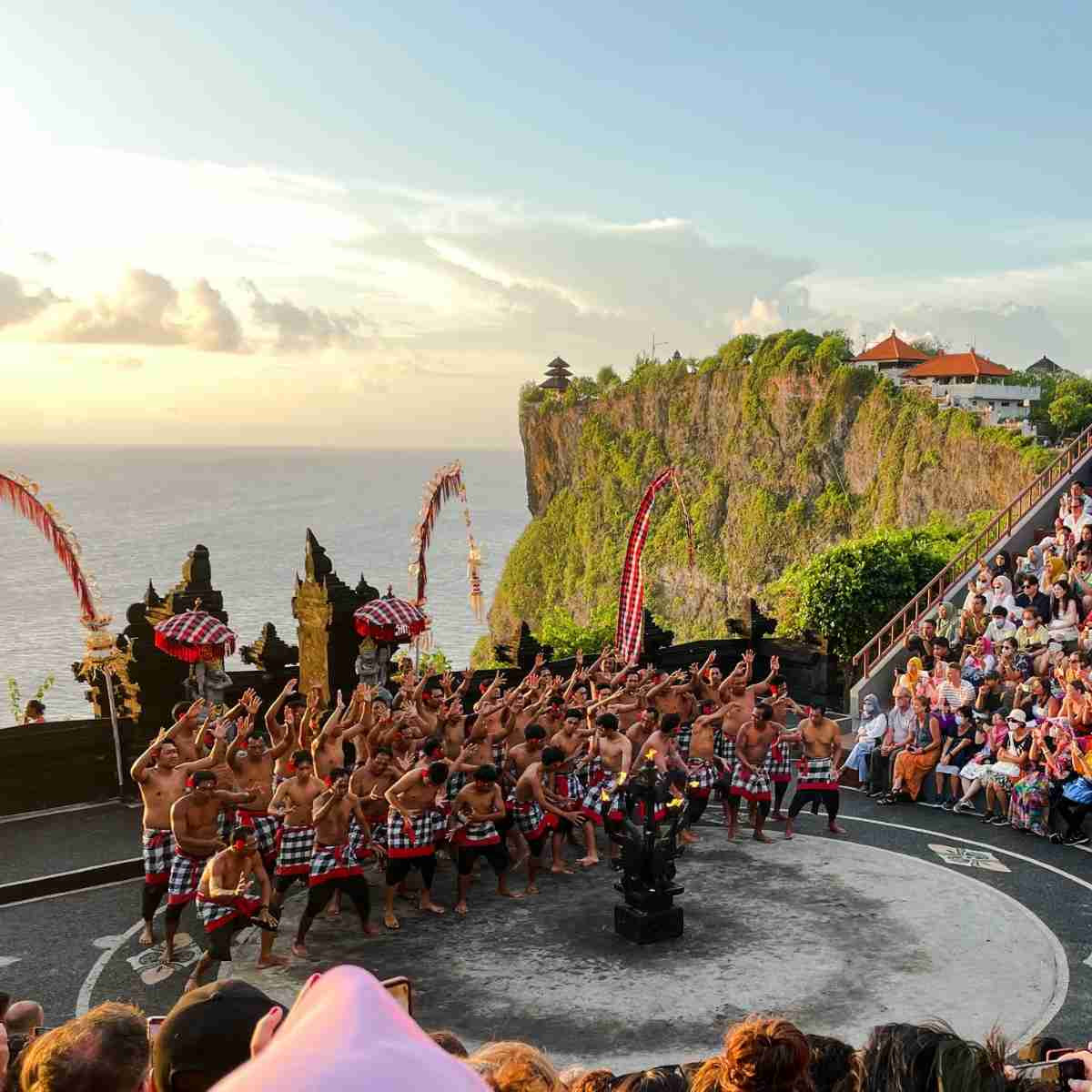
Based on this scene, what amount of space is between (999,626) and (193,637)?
40.7 feet

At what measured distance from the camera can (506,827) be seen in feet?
43.6

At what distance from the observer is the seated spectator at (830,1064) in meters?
4.70

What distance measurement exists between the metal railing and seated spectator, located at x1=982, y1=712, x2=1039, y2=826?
572cm

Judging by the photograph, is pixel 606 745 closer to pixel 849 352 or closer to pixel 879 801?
pixel 879 801

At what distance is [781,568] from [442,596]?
55901mm

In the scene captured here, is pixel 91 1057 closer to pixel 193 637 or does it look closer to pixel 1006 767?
pixel 193 637

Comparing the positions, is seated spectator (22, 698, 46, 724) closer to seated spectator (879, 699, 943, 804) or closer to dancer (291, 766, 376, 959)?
dancer (291, 766, 376, 959)

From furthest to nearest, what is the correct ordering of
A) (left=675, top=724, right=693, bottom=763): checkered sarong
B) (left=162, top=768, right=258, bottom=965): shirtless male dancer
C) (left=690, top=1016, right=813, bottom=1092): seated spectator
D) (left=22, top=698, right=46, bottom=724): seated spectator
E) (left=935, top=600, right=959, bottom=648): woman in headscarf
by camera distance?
1. (left=935, top=600, right=959, bottom=648): woman in headscarf
2. (left=22, top=698, right=46, bottom=724): seated spectator
3. (left=675, top=724, right=693, bottom=763): checkered sarong
4. (left=162, top=768, right=258, bottom=965): shirtless male dancer
5. (left=690, top=1016, right=813, bottom=1092): seated spectator

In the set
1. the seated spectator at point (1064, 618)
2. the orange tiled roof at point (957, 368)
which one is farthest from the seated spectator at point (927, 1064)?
the orange tiled roof at point (957, 368)

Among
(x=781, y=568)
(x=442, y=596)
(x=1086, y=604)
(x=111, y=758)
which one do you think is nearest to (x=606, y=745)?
(x=111, y=758)

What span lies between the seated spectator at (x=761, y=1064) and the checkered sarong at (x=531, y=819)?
892cm

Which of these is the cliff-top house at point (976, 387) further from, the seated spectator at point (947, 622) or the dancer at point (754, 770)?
the dancer at point (754, 770)

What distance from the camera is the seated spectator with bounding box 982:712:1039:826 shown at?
1522 centimetres

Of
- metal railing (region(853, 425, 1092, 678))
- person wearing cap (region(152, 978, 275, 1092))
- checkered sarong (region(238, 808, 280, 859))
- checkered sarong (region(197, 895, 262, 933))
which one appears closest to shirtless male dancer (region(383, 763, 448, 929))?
checkered sarong (region(238, 808, 280, 859))
